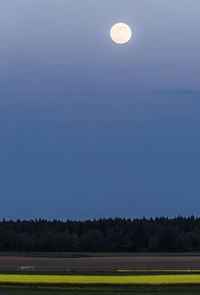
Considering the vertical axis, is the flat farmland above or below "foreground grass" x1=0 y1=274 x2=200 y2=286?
above

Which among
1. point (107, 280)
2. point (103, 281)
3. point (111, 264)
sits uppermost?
point (111, 264)

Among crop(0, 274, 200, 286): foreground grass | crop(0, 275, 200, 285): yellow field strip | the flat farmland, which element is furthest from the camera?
the flat farmland

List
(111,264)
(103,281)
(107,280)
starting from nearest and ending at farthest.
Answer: (103,281), (107,280), (111,264)

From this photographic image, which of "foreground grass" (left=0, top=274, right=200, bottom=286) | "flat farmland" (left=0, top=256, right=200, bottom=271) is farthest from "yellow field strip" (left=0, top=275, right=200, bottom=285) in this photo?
"flat farmland" (left=0, top=256, right=200, bottom=271)

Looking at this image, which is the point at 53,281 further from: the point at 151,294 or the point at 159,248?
the point at 159,248

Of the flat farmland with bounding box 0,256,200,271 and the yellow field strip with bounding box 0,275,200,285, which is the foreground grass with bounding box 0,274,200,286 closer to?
the yellow field strip with bounding box 0,275,200,285

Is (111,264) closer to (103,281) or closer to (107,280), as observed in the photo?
(107,280)

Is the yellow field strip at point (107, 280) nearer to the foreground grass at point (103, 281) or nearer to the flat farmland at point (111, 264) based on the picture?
the foreground grass at point (103, 281)

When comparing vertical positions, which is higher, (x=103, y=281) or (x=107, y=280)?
(x=107, y=280)

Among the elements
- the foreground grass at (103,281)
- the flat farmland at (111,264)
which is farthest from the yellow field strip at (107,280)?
the flat farmland at (111,264)

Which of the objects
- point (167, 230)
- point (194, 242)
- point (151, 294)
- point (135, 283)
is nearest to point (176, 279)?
point (135, 283)

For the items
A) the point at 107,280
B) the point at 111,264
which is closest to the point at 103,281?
the point at 107,280

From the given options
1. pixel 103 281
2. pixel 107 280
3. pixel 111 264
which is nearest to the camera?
pixel 103 281

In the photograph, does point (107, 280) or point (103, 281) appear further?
point (107, 280)
